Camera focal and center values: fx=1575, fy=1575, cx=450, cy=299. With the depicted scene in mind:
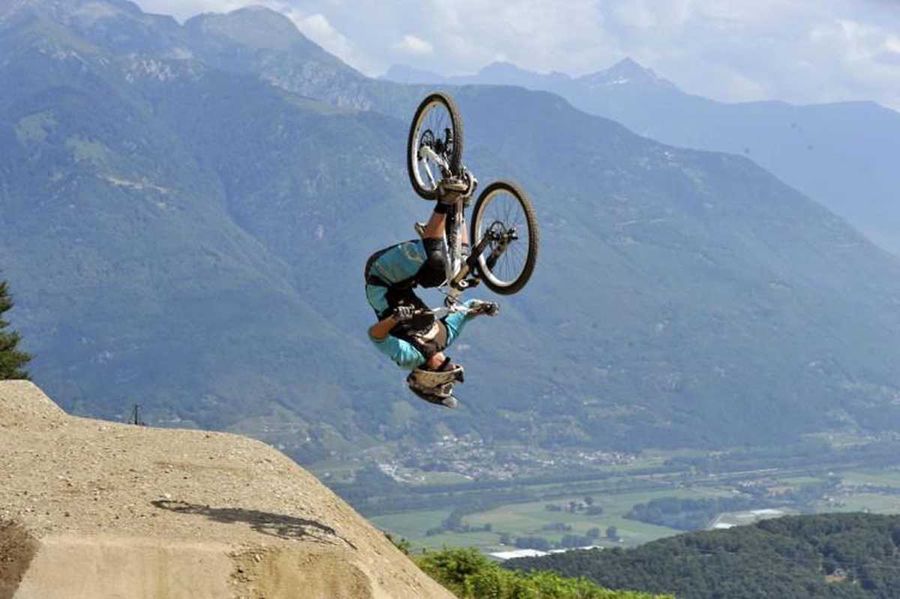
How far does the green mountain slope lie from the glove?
142 feet

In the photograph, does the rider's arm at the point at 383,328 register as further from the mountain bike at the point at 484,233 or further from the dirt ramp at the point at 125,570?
the dirt ramp at the point at 125,570

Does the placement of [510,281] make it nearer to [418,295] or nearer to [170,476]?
[418,295]

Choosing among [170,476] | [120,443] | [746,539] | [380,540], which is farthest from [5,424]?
[746,539]

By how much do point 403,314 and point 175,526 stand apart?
4289 mm

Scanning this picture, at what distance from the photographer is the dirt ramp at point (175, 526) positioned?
18.6 metres

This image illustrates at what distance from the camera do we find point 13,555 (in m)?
18.6

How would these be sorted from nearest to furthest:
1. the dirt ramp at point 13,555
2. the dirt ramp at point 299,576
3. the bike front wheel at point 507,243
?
the dirt ramp at point 13,555 → the dirt ramp at point 299,576 → the bike front wheel at point 507,243

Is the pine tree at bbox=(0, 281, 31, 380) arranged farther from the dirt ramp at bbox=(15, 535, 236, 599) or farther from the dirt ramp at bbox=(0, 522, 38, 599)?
the dirt ramp at bbox=(15, 535, 236, 599)

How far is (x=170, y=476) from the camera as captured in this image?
2192 cm

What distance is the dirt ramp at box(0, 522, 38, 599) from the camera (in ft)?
59.8

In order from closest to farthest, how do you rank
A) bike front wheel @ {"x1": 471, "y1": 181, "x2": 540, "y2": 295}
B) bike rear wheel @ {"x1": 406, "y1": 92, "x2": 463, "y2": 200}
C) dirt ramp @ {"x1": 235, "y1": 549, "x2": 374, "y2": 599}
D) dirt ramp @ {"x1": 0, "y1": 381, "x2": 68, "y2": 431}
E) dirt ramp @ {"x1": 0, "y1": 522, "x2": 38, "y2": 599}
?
1. dirt ramp @ {"x1": 0, "y1": 522, "x2": 38, "y2": 599}
2. dirt ramp @ {"x1": 235, "y1": 549, "x2": 374, "y2": 599}
3. bike front wheel @ {"x1": 471, "y1": 181, "x2": 540, "y2": 295}
4. bike rear wheel @ {"x1": 406, "y1": 92, "x2": 463, "y2": 200}
5. dirt ramp @ {"x1": 0, "y1": 381, "x2": 68, "y2": 431}

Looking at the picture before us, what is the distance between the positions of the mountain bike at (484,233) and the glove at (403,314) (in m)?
0.35

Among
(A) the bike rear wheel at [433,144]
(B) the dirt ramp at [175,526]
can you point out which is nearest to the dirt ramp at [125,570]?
(B) the dirt ramp at [175,526]

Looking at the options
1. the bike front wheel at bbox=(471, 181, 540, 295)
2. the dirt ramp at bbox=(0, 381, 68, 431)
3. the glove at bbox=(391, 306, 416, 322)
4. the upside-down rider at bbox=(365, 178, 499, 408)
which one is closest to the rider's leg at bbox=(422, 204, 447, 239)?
the upside-down rider at bbox=(365, 178, 499, 408)
